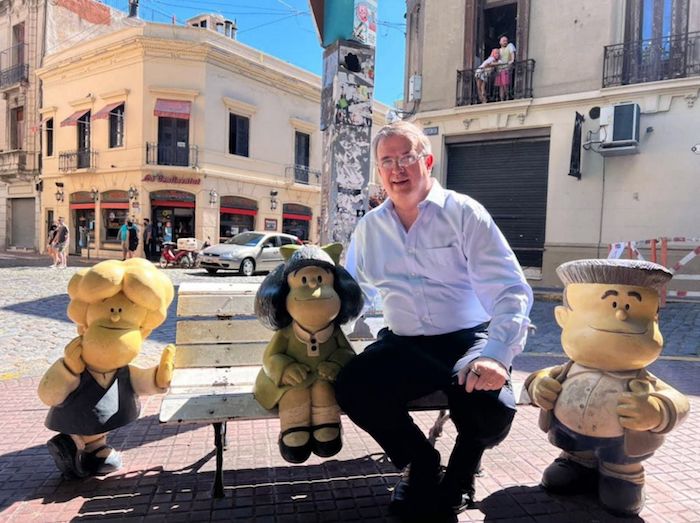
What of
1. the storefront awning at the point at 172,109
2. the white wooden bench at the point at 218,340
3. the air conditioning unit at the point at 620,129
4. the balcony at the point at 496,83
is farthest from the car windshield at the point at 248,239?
the white wooden bench at the point at 218,340

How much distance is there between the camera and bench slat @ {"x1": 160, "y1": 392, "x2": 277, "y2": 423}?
223 cm

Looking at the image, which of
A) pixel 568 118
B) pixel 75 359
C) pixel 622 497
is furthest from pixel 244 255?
pixel 622 497

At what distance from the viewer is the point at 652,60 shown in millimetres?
11773

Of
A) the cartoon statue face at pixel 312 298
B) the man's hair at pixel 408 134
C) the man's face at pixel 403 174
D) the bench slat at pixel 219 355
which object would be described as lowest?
the bench slat at pixel 219 355

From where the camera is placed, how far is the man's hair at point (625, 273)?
86.2 inches

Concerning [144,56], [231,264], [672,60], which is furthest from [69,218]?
[672,60]

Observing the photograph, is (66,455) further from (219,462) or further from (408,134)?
(408,134)

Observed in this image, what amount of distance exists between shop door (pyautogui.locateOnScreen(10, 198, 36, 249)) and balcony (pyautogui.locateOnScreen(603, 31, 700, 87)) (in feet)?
83.8

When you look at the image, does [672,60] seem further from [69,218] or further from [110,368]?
[69,218]

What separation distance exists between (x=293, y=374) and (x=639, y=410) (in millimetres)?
1434

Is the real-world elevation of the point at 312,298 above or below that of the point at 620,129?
below

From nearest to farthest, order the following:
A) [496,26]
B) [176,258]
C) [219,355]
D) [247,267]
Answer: [219,355] < [496,26] < [247,267] < [176,258]

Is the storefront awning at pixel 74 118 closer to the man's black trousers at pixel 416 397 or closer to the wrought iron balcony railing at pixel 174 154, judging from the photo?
the wrought iron balcony railing at pixel 174 154

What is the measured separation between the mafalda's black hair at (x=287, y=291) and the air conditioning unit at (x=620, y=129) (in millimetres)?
11096
